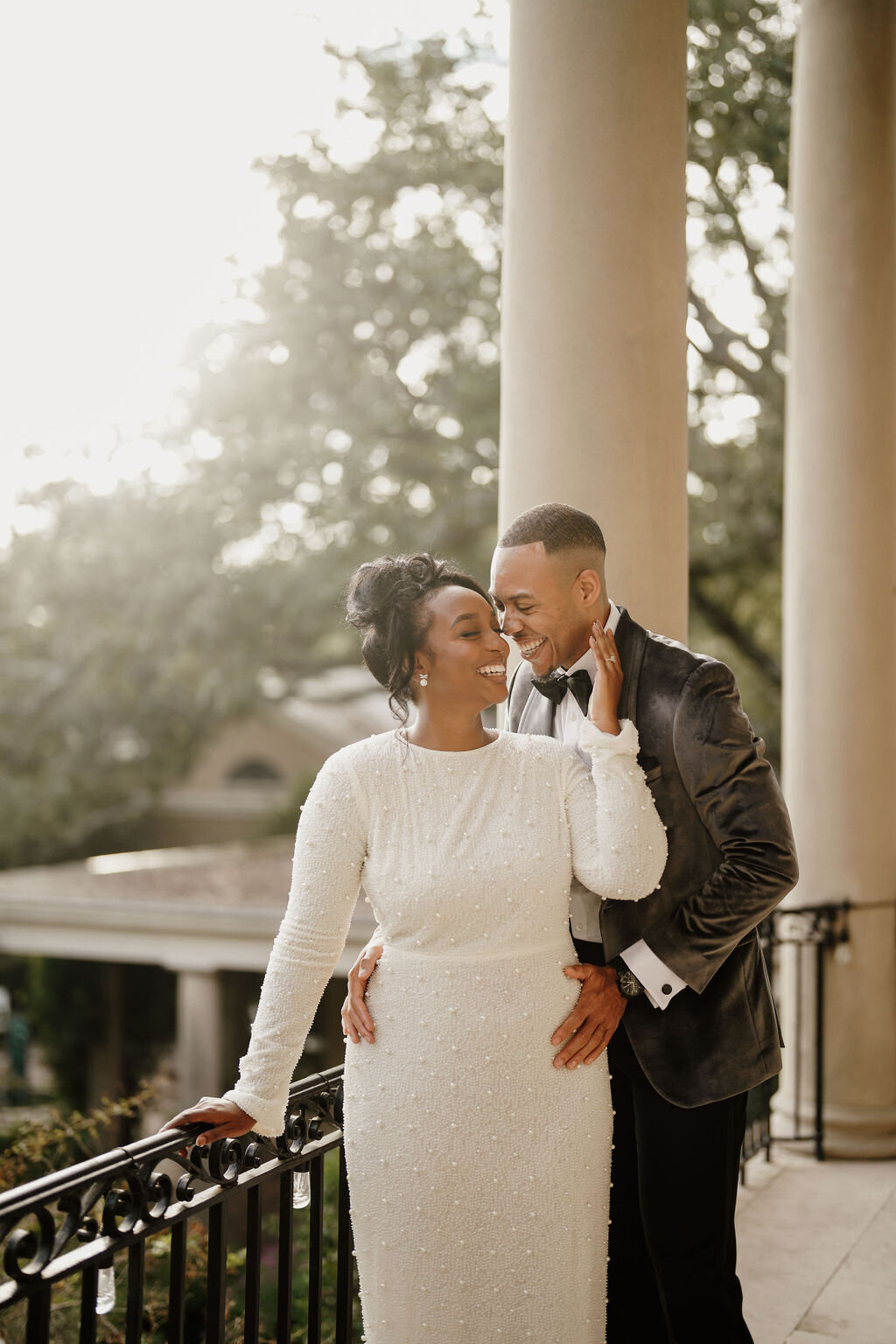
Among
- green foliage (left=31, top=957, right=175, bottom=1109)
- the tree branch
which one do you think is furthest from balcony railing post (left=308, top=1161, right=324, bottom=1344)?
green foliage (left=31, top=957, right=175, bottom=1109)

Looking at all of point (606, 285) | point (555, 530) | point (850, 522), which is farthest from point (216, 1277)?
point (850, 522)

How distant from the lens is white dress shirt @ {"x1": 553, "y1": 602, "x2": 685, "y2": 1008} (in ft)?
8.32

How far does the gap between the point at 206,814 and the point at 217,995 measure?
19794 millimetres

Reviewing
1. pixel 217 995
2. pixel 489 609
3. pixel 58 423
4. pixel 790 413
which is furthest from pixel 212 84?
pixel 489 609

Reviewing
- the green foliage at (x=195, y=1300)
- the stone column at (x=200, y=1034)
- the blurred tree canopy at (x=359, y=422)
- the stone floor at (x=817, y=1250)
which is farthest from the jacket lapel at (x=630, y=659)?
the stone column at (x=200, y=1034)

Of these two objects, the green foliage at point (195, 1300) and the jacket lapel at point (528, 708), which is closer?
the jacket lapel at point (528, 708)

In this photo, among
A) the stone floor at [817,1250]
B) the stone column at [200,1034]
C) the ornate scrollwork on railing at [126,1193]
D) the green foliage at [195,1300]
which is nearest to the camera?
the ornate scrollwork on railing at [126,1193]

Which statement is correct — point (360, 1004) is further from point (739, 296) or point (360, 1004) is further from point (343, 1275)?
point (739, 296)

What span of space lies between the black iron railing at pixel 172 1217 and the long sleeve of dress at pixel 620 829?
91 centimetres

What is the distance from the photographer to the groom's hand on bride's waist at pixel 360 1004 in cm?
248

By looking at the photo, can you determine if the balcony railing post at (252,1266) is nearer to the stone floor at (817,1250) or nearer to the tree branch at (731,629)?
the stone floor at (817,1250)

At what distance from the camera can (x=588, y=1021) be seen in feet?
8.07

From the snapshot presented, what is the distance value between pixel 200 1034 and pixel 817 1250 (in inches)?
493

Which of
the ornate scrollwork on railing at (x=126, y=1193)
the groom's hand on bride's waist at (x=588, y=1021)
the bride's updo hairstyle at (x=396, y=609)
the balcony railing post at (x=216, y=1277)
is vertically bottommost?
the balcony railing post at (x=216, y=1277)
